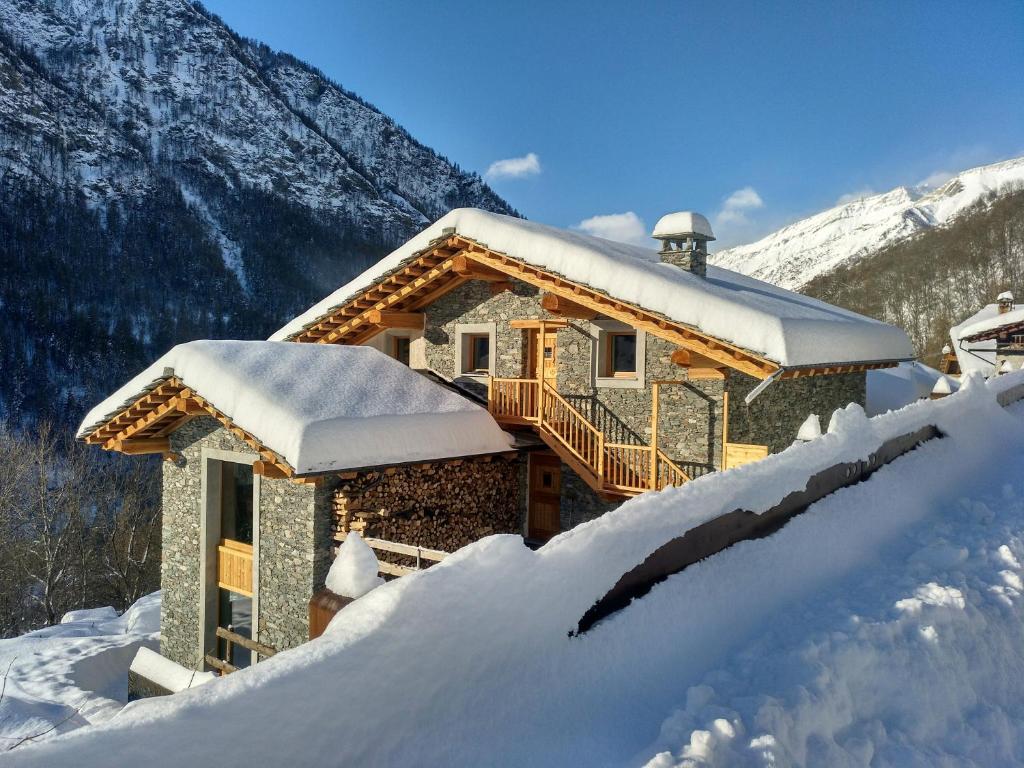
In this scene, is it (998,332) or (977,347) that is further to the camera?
(977,347)

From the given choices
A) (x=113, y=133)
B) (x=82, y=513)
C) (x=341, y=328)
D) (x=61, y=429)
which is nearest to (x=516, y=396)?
(x=341, y=328)

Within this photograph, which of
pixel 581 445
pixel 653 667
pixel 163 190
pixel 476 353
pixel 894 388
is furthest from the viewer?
pixel 163 190

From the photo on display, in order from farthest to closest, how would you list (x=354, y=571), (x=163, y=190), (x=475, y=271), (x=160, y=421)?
(x=163, y=190)
(x=475, y=271)
(x=160, y=421)
(x=354, y=571)

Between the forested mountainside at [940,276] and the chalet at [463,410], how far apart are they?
6247 cm

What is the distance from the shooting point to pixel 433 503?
9.95m

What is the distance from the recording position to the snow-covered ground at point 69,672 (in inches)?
387

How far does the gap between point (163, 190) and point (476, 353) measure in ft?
353

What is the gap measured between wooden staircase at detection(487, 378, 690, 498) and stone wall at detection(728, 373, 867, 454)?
1281 millimetres

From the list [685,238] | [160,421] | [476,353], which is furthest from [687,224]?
[160,421]

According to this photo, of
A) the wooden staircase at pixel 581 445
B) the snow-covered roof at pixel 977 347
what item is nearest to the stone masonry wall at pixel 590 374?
the wooden staircase at pixel 581 445

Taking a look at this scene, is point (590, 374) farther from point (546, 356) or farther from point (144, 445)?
point (144, 445)

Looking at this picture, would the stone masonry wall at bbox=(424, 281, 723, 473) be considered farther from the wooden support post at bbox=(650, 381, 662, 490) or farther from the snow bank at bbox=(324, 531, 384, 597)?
the snow bank at bbox=(324, 531, 384, 597)

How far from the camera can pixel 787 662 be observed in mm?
3295

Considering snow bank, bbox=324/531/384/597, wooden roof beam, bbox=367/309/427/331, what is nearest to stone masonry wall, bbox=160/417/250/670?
wooden roof beam, bbox=367/309/427/331
